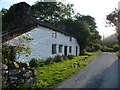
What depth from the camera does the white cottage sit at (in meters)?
14.9

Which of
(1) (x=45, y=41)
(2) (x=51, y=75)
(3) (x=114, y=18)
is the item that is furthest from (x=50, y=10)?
(2) (x=51, y=75)

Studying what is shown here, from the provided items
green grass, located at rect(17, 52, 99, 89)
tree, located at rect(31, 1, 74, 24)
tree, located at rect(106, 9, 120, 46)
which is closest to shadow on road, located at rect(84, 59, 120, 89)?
green grass, located at rect(17, 52, 99, 89)

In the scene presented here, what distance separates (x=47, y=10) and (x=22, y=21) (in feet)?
80.7

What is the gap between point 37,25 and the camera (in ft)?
53.0

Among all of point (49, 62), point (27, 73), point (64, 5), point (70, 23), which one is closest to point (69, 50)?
point (70, 23)

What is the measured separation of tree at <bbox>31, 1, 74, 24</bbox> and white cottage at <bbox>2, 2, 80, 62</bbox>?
19871 mm

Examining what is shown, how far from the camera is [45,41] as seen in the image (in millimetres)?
18016

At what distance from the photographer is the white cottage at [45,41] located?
14.9m

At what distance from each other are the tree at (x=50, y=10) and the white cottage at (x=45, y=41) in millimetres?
19871

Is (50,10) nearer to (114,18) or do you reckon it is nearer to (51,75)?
(114,18)

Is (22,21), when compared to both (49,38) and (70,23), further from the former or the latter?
(70,23)

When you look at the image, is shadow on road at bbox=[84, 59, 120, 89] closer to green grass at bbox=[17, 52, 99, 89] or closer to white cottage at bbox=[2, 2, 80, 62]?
green grass at bbox=[17, 52, 99, 89]

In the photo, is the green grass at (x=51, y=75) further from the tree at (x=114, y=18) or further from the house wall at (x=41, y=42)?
the tree at (x=114, y=18)

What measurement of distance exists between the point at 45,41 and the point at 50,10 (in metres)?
26.8
